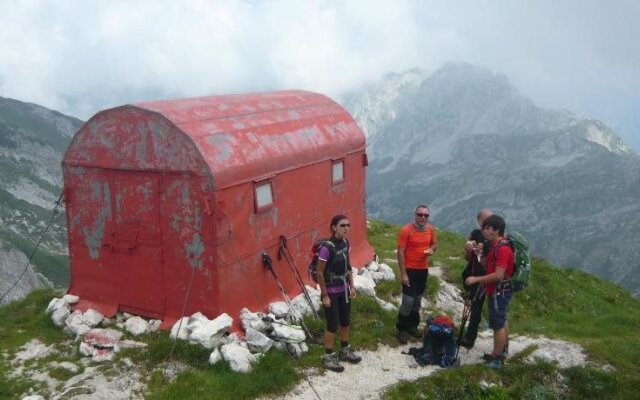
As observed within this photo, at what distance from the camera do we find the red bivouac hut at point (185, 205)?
1098cm

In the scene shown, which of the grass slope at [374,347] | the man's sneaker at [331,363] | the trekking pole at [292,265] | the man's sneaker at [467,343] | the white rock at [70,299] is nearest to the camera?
the grass slope at [374,347]

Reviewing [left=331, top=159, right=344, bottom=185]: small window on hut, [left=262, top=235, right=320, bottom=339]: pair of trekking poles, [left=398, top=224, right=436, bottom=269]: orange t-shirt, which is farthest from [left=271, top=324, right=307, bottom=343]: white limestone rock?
[left=331, top=159, right=344, bottom=185]: small window on hut

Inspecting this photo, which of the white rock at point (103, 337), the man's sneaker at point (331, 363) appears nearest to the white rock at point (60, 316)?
the white rock at point (103, 337)

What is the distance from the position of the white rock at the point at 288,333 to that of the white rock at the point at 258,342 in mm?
338

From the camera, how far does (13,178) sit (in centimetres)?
16588

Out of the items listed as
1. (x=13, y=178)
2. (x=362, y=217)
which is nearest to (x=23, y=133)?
(x=13, y=178)

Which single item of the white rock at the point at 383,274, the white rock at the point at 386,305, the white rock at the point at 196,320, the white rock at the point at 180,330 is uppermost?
the white rock at the point at 196,320

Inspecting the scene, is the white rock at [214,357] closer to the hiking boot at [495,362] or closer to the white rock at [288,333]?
Result: the white rock at [288,333]

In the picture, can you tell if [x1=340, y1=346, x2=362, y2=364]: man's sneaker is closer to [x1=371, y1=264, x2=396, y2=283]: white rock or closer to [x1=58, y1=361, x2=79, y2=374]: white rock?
[x1=58, y1=361, x2=79, y2=374]: white rock

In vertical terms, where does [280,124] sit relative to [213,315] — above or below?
above

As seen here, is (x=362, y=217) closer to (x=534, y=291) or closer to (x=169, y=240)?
(x=534, y=291)

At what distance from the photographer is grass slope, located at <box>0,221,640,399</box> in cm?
896

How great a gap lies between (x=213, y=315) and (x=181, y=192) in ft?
8.17

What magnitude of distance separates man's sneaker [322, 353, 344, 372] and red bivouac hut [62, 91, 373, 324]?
8.06 ft
